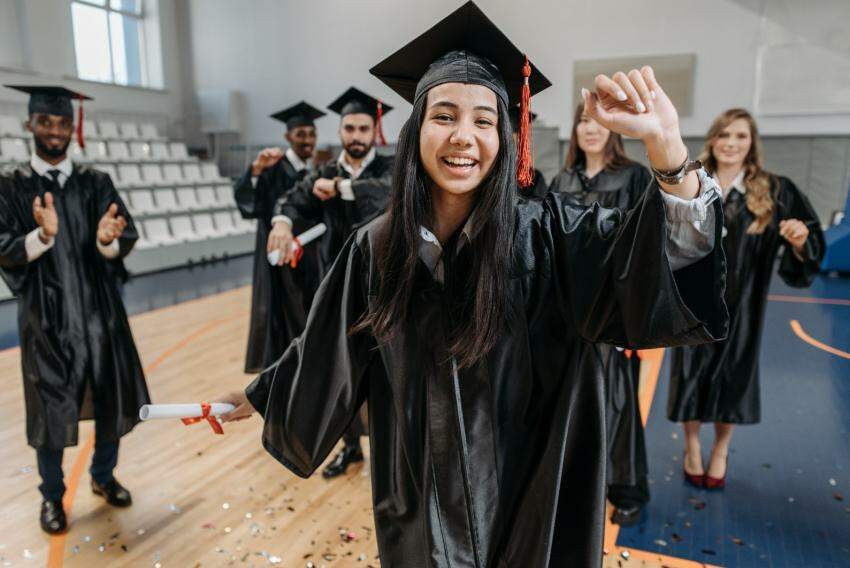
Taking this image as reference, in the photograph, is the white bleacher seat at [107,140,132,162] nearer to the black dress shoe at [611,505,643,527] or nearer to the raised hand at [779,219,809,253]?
the black dress shoe at [611,505,643,527]

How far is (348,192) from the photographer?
315cm

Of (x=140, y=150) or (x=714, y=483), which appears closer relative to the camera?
(x=714, y=483)

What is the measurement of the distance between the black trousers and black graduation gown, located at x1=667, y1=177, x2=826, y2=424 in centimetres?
276

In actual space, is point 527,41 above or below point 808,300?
above

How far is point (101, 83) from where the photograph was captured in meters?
11.5

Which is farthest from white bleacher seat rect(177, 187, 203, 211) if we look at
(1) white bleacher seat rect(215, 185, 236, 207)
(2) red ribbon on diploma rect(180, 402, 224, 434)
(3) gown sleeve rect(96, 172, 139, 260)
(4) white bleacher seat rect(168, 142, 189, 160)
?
(2) red ribbon on diploma rect(180, 402, 224, 434)

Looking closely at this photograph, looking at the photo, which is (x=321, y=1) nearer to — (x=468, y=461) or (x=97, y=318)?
(x=97, y=318)

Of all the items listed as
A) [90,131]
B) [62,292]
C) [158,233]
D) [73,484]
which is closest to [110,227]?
[62,292]

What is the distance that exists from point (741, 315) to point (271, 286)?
8.81ft

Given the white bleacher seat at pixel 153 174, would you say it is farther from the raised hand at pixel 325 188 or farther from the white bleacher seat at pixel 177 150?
the raised hand at pixel 325 188

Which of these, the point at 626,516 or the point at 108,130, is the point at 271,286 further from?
the point at 108,130

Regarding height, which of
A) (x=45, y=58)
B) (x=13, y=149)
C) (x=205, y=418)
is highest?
(x=45, y=58)

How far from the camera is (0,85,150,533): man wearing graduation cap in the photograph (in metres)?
2.62

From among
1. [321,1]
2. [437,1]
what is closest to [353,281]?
[437,1]
